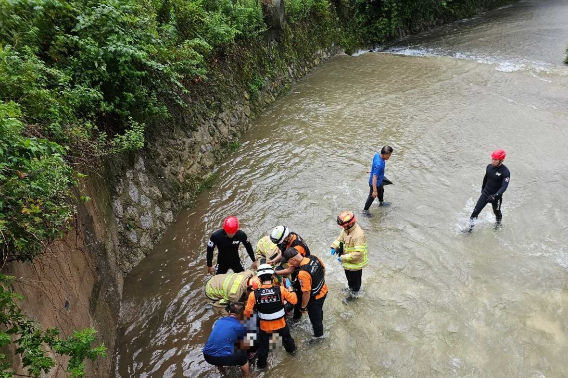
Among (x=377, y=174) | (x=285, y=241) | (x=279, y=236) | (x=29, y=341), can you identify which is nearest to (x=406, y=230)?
(x=377, y=174)

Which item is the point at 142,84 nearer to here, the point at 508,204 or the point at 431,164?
the point at 431,164

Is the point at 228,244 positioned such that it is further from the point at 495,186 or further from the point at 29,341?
the point at 495,186

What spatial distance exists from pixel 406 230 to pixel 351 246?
8.86 ft

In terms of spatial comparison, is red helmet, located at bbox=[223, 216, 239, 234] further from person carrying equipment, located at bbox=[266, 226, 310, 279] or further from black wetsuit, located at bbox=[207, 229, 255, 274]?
person carrying equipment, located at bbox=[266, 226, 310, 279]

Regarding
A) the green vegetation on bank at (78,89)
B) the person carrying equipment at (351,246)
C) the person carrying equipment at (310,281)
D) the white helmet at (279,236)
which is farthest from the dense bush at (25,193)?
the person carrying equipment at (351,246)

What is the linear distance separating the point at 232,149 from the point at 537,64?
15.3 m

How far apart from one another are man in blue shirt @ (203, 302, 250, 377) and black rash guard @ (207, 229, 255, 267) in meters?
1.29

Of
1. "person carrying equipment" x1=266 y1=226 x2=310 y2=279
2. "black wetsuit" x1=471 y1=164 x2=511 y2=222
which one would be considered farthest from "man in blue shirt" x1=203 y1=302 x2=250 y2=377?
"black wetsuit" x1=471 y1=164 x2=511 y2=222

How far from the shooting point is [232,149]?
11016 mm

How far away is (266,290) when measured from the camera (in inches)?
178

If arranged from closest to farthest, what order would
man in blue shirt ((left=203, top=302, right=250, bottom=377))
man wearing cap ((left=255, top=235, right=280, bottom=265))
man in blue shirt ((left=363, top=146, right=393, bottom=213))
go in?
man in blue shirt ((left=203, top=302, right=250, bottom=377)) < man wearing cap ((left=255, top=235, right=280, bottom=265)) < man in blue shirt ((left=363, top=146, right=393, bottom=213))

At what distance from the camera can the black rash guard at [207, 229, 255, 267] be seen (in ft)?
18.9

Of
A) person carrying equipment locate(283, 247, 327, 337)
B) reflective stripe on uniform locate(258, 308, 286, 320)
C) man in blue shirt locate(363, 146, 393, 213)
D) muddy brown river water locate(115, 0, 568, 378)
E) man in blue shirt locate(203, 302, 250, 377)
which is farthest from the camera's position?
man in blue shirt locate(363, 146, 393, 213)

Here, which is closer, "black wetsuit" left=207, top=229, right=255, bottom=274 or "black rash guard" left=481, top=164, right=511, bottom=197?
"black wetsuit" left=207, top=229, right=255, bottom=274
